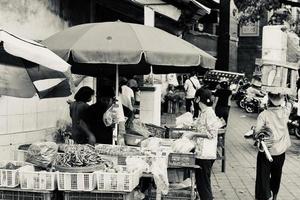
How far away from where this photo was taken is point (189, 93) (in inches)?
832

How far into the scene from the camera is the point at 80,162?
532cm

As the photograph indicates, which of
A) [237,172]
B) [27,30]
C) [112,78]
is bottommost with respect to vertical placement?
[237,172]

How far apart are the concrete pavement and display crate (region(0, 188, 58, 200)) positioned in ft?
13.6

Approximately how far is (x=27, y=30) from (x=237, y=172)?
516 centimetres

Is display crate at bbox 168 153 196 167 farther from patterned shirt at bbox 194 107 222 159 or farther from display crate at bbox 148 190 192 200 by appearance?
patterned shirt at bbox 194 107 222 159

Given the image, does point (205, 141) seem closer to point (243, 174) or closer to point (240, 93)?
point (243, 174)

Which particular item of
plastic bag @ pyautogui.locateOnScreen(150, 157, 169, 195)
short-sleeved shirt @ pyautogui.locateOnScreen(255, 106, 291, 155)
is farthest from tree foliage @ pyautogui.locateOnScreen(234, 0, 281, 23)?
plastic bag @ pyautogui.locateOnScreen(150, 157, 169, 195)

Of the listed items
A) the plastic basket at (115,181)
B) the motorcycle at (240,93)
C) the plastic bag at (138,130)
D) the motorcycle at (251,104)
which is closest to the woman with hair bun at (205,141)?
the plastic bag at (138,130)

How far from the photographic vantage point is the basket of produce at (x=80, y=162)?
5.23m

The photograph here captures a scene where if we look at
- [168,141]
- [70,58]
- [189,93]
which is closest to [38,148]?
[70,58]

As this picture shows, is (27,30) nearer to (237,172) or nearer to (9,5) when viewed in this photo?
(9,5)

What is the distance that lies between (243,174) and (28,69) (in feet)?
20.8

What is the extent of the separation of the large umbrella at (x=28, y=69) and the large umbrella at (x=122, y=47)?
58 centimetres

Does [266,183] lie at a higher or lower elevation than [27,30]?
lower
